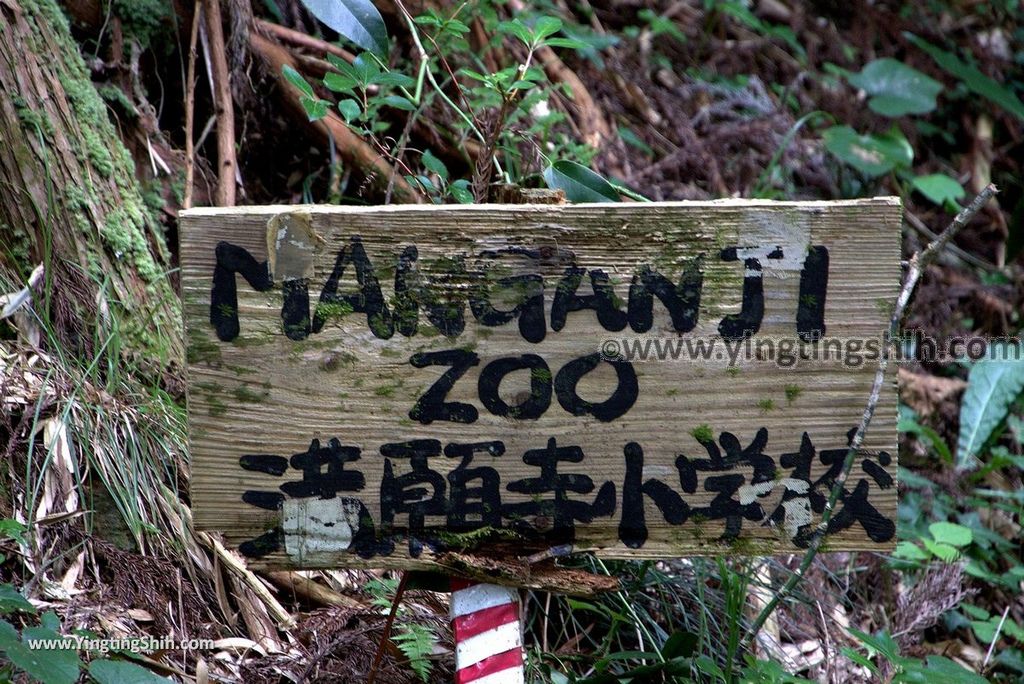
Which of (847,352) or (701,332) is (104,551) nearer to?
(701,332)

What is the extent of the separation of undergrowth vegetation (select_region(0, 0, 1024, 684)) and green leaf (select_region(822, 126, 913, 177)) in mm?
17

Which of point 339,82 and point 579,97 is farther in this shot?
point 579,97

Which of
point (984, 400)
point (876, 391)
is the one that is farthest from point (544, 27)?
point (984, 400)

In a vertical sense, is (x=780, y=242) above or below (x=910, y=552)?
above

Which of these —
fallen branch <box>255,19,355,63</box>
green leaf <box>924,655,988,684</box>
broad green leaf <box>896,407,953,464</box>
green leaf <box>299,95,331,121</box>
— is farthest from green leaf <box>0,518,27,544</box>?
broad green leaf <box>896,407,953,464</box>

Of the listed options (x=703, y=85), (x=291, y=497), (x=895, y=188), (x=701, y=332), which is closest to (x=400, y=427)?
(x=291, y=497)

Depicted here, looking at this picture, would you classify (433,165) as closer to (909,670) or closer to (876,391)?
(876,391)

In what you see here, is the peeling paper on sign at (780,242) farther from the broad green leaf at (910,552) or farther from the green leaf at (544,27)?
the broad green leaf at (910,552)

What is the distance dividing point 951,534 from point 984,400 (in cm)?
90

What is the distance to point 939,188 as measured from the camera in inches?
159

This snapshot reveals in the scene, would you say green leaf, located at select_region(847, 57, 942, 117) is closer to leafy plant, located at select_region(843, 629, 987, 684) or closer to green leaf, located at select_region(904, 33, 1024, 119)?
green leaf, located at select_region(904, 33, 1024, 119)

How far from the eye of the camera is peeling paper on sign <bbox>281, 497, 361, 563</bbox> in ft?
4.90

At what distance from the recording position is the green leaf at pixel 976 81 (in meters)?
4.45

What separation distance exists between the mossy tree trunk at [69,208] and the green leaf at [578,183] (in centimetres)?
102
